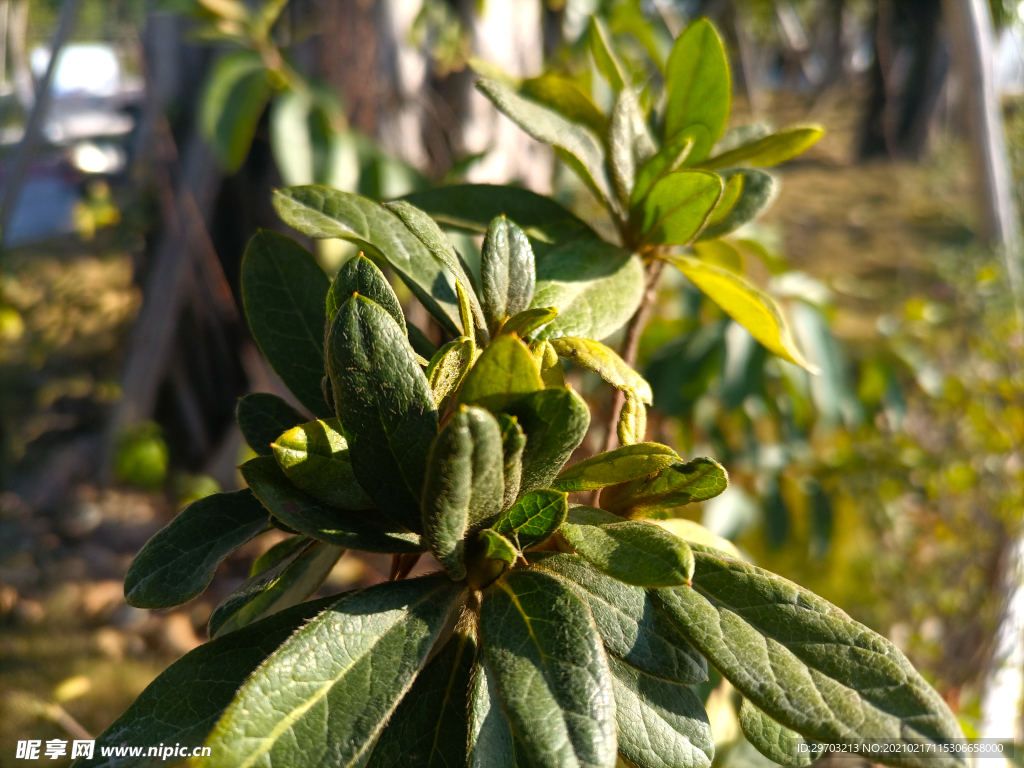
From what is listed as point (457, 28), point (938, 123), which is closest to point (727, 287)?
point (457, 28)

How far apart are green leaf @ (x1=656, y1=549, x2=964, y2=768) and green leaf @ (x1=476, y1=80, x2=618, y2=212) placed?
34 centimetres

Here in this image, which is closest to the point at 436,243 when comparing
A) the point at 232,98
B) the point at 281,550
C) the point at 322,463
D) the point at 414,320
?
the point at 322,463

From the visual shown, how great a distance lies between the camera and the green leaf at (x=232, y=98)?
5.69 ft

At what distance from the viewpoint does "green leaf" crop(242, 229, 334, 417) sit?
556 mm

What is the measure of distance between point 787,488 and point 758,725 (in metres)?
1.33

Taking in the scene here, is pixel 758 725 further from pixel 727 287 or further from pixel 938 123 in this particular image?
pixel 938 123

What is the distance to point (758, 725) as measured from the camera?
0.49m

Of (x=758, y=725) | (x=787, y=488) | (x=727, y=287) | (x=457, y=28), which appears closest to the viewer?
(x=758, y=725)

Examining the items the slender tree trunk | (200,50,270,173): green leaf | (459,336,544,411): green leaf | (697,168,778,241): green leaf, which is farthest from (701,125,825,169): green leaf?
(200,50,270,173): green leaf

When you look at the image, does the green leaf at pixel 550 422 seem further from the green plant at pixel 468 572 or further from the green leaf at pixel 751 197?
the green leaf at pixel 751 197

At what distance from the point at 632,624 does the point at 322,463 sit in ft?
0.70

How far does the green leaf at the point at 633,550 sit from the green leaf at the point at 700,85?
1.24 feet

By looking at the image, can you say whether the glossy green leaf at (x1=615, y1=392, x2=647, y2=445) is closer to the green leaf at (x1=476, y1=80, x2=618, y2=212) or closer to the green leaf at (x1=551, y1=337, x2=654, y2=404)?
the green leaf at (x1=551, y1=337, x2=654, y2=404)

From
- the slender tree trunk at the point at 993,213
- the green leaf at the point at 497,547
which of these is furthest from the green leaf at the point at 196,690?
the slender tree trunk at the point at 993,213
